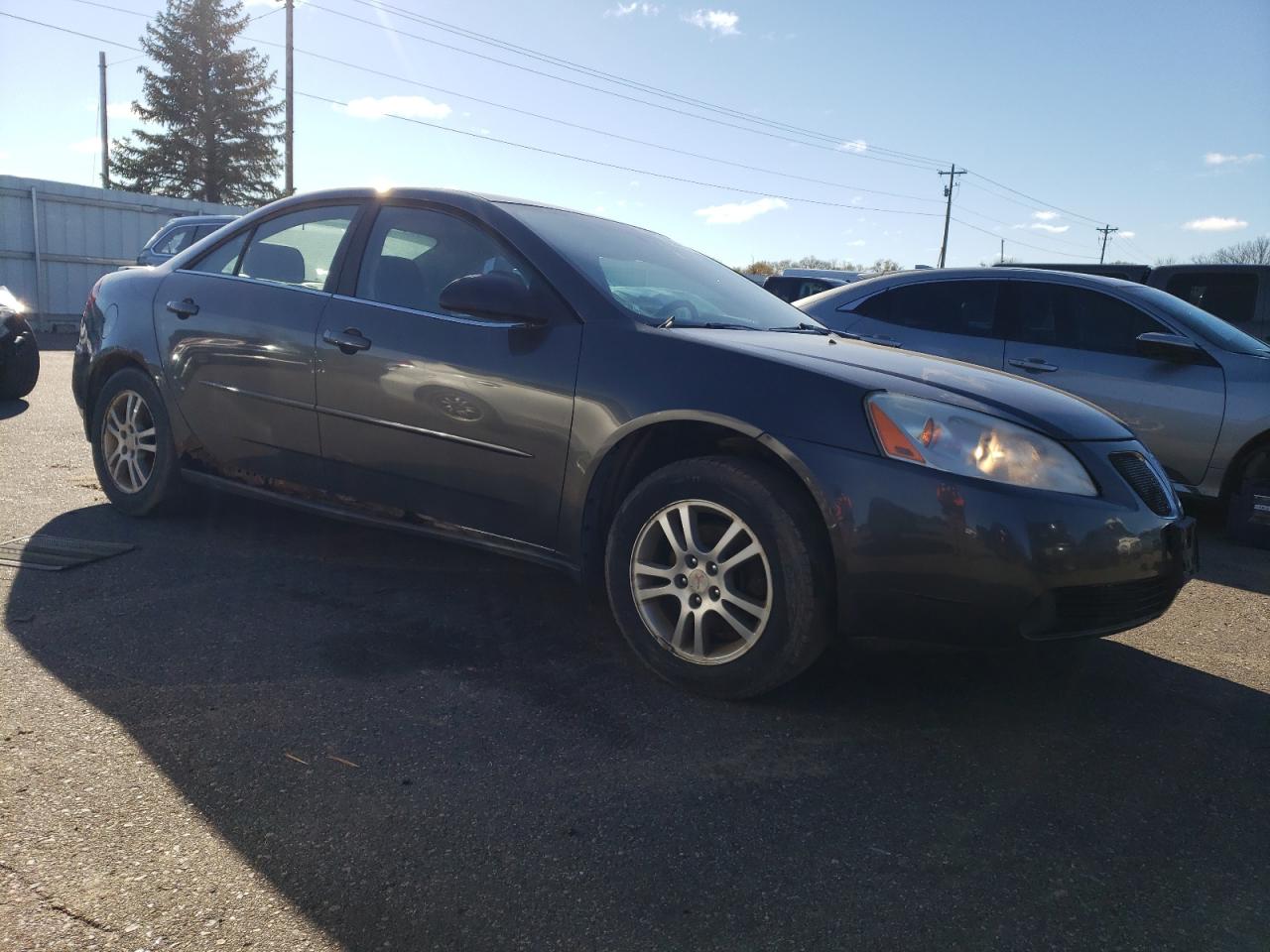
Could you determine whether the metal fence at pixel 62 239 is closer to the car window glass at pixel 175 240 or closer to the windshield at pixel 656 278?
the car window glass at pixel 175 240

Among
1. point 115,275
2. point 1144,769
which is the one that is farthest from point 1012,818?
point 115,275

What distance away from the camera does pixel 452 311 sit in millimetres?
3406

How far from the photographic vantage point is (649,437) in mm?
3215

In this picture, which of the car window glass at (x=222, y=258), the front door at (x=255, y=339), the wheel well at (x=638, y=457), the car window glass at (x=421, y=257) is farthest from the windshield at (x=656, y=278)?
the car window glass at (x=222, y=258)

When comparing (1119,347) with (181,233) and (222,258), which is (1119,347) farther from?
(181,233)

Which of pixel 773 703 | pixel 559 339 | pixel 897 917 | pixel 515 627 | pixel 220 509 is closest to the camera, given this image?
pixel 897 917

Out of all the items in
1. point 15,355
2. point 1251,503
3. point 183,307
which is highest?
point 183,307

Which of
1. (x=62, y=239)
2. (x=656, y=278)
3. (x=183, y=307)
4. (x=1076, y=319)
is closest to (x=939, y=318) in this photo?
(x=1076, y=319)

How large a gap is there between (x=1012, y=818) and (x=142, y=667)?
2484 mm

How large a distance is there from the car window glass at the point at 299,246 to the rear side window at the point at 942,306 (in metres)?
3.85

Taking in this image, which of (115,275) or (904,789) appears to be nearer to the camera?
(904,789)

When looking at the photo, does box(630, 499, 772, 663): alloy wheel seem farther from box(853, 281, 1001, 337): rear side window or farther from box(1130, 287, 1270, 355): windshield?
box(1130, 287, 1270, 355): windshield

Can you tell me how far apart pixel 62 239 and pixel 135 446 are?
52.4 ft

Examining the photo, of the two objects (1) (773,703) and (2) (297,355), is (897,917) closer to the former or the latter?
(1) (773,703)
